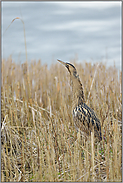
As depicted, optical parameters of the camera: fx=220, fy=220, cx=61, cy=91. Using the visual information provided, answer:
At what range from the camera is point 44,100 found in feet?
14.5

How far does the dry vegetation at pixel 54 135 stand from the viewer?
2.23 m

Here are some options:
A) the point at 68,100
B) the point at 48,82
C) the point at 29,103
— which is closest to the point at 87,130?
the point at 68,100

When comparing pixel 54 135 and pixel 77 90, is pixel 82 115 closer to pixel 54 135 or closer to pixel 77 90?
pixel 77 90

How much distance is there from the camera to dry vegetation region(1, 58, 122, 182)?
7.32 feet

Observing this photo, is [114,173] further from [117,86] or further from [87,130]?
[117,86]

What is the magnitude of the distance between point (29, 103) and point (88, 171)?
202 cm

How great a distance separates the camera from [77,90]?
262 cm

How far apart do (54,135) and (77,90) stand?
0.67 metres

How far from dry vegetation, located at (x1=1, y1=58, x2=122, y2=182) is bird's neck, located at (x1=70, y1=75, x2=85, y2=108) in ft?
1.11

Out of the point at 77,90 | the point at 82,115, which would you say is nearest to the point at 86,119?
the point at 82,115

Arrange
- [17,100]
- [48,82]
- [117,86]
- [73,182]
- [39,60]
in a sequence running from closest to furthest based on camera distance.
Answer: [73,182]
[17,100]
[117,86]
[48,82]
[39,60]

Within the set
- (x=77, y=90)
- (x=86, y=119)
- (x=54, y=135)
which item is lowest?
(x=54, y=135)

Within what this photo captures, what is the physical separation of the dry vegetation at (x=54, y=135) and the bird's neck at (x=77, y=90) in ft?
1.11

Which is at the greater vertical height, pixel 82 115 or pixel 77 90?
pixel 77 90
